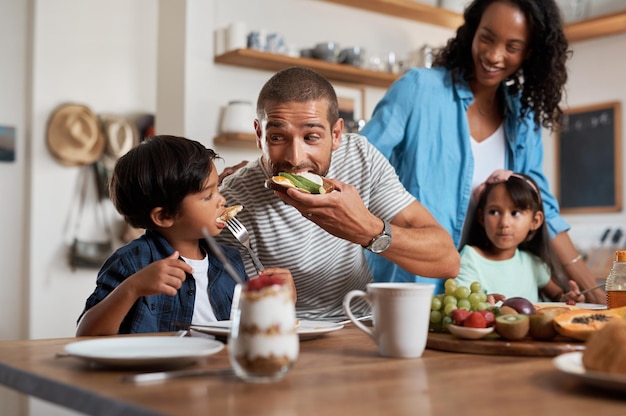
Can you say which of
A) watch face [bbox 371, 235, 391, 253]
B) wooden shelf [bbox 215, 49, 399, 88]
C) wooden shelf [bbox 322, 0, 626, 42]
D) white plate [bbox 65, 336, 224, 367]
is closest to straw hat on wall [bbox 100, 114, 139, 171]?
wooden shelf [bbox 215, 49, 399, 88]

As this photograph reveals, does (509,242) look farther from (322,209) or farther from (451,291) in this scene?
(451,291)

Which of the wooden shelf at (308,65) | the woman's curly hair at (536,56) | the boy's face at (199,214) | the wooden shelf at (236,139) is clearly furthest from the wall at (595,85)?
the boy's face at (199,214)

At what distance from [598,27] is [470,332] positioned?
176 inches

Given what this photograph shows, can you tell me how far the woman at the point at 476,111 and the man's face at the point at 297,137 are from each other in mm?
694

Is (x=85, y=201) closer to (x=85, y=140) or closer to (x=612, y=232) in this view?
(x=85, y=140)

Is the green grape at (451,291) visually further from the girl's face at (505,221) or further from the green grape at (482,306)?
the girl's face at (505,221)

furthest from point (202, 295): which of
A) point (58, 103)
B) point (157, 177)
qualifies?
Answer: point (58, 103)

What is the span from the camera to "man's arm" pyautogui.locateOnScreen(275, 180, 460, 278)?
1.82 m

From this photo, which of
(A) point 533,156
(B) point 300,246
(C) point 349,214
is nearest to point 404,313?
(C) point 349,214

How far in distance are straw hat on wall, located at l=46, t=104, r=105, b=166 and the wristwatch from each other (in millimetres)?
3239

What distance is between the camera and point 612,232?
515cm

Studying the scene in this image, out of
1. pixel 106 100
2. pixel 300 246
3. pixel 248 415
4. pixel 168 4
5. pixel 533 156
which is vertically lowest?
pixel 248 415

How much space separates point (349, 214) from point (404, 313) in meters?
0.71

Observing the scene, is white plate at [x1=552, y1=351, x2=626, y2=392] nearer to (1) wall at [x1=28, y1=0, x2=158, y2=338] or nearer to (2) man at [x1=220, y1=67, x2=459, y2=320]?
(2) man at [x1=220, y1=67, x2=459, y2=320]
